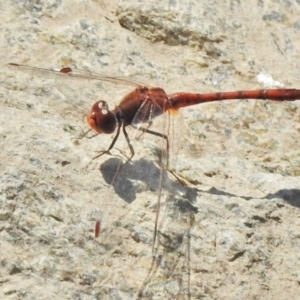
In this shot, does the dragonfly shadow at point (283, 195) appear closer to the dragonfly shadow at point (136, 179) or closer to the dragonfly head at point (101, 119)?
the dragonfly shadow at point (136, 179)

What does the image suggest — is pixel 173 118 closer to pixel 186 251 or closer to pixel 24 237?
pixel 186 251

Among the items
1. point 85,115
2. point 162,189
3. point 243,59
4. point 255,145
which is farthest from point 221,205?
point 243,59

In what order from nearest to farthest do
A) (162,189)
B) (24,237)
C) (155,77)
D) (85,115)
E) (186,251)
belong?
(24,237), (186,251), (162,189), (85,115), (155,77)

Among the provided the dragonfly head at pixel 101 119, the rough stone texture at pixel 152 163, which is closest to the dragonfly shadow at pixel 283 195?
the rough stone texture at pixel 152 163

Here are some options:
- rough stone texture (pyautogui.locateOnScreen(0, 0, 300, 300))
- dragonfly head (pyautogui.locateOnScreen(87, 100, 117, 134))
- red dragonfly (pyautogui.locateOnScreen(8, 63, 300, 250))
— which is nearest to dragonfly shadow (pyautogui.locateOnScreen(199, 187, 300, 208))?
rough stone texture (pyautogui.locateOnScreen(0, 0, 300, 300))

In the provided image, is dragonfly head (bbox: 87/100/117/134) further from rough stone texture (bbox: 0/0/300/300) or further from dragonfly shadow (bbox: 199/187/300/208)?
dragonfly shadow (bbox: 199/187/300/208)
